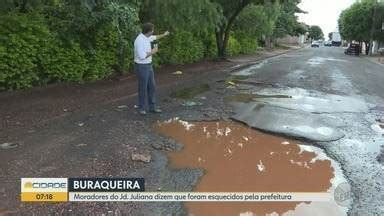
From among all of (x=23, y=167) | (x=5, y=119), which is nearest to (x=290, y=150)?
(x=23, y=167)

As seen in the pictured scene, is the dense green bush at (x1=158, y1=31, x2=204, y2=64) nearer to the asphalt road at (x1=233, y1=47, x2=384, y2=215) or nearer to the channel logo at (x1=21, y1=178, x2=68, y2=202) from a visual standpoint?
the asphalt road at (x1=233, y1=47, x2=384, y2=215)

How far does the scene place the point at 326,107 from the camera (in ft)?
34.4

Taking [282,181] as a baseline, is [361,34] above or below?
above

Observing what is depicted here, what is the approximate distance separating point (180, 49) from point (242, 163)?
45.4 ft

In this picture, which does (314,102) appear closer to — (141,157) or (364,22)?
(141,157)

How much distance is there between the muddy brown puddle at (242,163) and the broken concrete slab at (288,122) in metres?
0.40

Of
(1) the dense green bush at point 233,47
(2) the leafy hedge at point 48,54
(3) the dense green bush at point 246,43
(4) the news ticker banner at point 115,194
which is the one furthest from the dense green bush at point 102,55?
(3) the dense green bush at point 246,43

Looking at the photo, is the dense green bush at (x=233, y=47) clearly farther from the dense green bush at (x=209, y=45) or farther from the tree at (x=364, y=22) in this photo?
the tree at (x=364, y=22)

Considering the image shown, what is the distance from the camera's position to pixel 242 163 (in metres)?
6.14

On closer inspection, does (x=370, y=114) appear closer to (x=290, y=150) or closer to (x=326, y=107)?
(x=326, y=107)

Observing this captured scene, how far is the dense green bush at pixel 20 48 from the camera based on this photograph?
977 cm

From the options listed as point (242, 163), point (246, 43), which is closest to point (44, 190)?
point (242, 163)

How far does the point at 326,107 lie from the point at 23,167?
724 centimetres

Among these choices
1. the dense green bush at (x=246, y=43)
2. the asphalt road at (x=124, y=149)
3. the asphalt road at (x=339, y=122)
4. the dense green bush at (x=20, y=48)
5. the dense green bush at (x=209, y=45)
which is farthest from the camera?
the dense green bush at (x=246, y=43)
